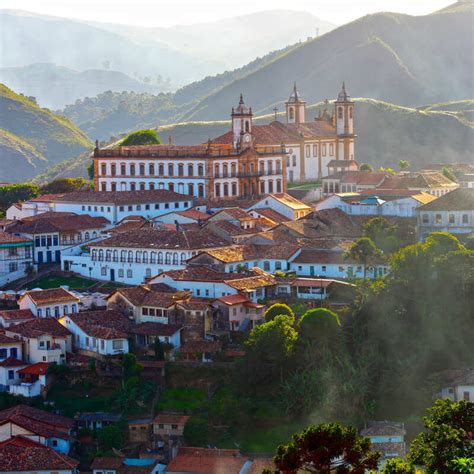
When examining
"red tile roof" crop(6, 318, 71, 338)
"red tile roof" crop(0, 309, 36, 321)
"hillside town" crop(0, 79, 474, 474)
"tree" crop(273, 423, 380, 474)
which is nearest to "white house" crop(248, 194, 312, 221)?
"hillside town" crop(0, 79, 474, 474)

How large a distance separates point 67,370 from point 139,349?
2.60m

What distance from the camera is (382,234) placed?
58.0m

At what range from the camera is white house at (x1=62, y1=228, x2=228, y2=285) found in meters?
57.0

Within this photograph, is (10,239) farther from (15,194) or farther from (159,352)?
(15,194)

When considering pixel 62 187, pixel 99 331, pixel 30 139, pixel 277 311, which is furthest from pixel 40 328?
pixel 30 139

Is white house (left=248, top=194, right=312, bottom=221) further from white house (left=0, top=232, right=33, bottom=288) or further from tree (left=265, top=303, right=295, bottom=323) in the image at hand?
tree (left=265, top=303, right=295, bottom=323)

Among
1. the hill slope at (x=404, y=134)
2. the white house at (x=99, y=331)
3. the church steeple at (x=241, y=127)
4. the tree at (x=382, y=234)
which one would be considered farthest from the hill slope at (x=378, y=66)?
the white house at (x=99, y=331)

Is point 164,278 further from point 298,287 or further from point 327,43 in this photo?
point 327,43

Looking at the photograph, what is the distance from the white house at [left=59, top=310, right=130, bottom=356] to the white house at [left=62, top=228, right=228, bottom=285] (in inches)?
211

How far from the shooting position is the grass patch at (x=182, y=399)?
46938mm

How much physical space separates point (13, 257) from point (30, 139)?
93862 mm

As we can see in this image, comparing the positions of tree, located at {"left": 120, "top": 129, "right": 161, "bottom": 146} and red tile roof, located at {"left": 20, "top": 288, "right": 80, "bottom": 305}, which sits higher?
tree, located at {"left": 120, "top": 129, "right": 161, "bottom": 146}

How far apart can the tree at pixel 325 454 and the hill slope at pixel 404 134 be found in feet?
250

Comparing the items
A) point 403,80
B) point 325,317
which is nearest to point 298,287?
point 325,317
